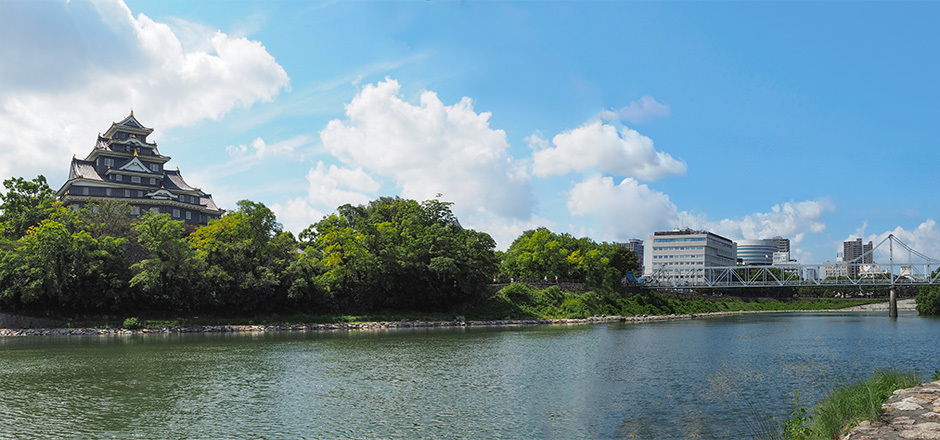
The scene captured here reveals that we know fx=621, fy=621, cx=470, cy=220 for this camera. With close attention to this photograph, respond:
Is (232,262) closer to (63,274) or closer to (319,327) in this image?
(319,327)

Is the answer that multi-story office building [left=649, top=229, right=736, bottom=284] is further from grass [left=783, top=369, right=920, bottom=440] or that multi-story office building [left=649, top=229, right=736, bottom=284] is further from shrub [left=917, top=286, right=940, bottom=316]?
grass [left=783, top=369, right=920, bottom=440]

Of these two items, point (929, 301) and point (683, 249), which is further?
point (683, 249)

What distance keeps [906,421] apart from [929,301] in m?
89.8

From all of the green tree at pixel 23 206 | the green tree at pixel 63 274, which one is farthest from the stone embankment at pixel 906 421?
the green tree at pixel 23 206

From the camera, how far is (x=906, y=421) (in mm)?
12531

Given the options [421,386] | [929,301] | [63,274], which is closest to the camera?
[421,386]

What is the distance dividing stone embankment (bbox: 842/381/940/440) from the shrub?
278 feet

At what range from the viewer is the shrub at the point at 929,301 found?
83250 mm

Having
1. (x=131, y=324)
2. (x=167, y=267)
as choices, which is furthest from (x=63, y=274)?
(x=167, y=267)

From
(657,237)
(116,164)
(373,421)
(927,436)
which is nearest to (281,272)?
(116,164)

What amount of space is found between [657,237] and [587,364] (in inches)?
6876

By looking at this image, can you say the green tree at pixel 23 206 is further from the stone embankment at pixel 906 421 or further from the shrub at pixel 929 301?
the shrub at pixel 929 301

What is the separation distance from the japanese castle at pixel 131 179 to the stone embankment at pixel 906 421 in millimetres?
74852

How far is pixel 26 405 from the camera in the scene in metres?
19.7
